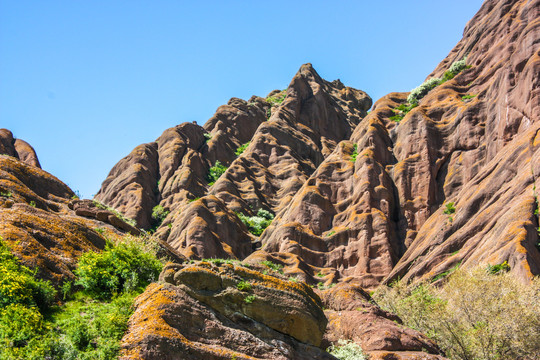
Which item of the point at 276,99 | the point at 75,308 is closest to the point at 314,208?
the point at 75,308

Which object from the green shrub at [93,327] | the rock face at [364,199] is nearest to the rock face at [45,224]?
the green shrub at [93,327]

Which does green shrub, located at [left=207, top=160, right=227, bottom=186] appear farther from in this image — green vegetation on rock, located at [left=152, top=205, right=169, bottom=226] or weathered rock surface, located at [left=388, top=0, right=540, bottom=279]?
weathered rock surface, located at [left=388, top=0, right=540, bottom=279]

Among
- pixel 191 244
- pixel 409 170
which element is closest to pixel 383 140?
pixel 409 170

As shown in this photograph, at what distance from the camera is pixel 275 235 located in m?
65.8

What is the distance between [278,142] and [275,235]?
39.0 m

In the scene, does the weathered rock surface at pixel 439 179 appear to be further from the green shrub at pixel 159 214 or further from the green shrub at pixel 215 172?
the green shrub at pixel 215 172

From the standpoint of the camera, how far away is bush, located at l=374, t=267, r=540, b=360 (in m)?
26.0

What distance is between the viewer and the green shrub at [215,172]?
10038 centimetres

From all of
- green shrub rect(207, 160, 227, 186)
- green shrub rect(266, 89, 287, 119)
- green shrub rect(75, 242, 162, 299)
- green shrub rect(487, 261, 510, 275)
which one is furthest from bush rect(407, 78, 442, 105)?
green shrub rect(75, 242, 162, 299)

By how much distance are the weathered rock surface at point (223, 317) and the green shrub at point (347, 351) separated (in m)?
3.71

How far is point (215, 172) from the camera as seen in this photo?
10231 centimetres

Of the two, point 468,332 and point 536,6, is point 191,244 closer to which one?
point 468,332

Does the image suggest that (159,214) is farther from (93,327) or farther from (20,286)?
(93,327)

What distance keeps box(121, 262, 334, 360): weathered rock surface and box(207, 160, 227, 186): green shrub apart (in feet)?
272
